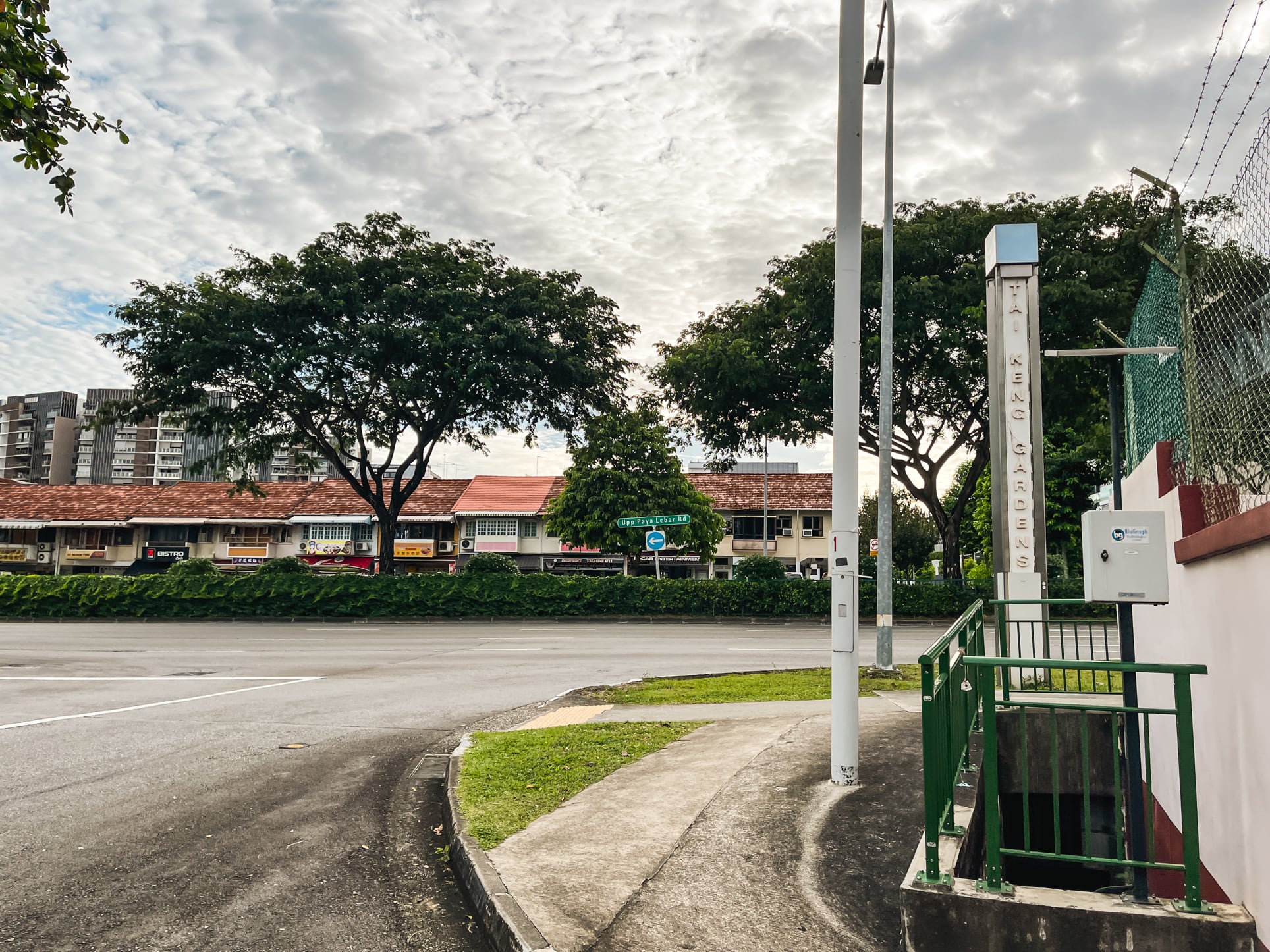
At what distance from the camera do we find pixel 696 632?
80.8ft

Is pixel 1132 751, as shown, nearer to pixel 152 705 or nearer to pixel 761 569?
pixel 152 705

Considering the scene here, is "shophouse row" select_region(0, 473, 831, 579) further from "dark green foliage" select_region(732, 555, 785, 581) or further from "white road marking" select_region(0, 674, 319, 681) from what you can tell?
"white road marking" select_region(0, 674, 319, 681)

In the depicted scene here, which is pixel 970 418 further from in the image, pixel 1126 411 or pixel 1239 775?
pixel 1239 775

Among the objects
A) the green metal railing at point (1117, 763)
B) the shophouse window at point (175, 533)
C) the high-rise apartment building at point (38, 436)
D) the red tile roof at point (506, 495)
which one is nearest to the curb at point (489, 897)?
the green metal railing at point (1117, 763)

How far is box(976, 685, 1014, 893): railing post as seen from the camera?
3703 mm

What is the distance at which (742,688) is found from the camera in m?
12.2

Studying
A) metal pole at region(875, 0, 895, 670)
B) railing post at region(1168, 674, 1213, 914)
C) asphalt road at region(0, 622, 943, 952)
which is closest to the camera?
railing post at region(1168, 674, 1213, 914)

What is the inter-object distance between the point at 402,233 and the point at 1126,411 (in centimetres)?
2575

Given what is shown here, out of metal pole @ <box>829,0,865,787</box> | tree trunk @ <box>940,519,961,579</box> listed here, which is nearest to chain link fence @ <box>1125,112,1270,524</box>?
metal pole @ <box>829,0,865,787</box>

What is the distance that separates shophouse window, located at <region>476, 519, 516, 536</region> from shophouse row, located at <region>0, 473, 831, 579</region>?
58 millimetres

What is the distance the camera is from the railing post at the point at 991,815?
3703mm

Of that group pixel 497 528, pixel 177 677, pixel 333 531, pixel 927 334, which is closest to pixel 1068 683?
pixel 177 677

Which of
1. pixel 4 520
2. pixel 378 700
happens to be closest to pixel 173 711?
pixel 378 700

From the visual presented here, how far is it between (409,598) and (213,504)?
34.6 meters
